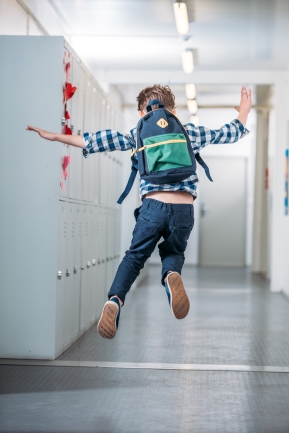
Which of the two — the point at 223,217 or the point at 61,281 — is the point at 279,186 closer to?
the point at 61,281

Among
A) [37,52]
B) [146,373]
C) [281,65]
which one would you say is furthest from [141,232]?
[281,65]

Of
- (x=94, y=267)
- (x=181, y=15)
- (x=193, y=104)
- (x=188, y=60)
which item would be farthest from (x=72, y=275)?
(x=193, y=104)

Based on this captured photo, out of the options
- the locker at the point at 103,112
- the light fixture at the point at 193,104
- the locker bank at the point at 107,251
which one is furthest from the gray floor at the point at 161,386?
the light fixture at the point at 193,104

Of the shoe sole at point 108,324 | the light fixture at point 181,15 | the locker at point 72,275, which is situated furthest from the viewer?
the light fixture at point 181,15

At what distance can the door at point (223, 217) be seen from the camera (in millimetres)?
Result: 16766

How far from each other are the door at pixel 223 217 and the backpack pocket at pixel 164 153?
1336cm

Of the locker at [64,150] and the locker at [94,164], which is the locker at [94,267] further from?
the locker at [64,150]

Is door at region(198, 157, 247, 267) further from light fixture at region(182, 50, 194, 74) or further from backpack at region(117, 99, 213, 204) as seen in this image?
backpack at region(117, 99, 213, 204)

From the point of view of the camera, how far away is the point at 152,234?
11.4 ft

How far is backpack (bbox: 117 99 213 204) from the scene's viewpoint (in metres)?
3.42

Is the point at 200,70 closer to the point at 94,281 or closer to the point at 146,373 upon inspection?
the point at 94,281

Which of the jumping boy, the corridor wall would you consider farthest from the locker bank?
the jumping boy

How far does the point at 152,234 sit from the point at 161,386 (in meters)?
1.04

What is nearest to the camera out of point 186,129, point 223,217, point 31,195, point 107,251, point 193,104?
point 186,129
